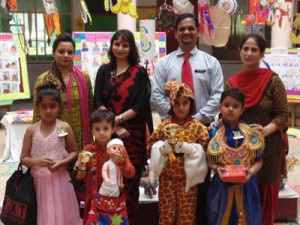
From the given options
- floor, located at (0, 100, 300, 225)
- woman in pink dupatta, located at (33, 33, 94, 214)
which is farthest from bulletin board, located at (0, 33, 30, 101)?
woman in pink dupatta, located at (33, 33, 94, 214)

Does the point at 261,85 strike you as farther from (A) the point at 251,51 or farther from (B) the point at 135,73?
(B) the point at 135,73

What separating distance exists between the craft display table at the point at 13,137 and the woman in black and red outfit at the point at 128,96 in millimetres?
3137

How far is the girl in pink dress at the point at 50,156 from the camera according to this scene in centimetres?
280

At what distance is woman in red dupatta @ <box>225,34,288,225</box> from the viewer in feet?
9.09

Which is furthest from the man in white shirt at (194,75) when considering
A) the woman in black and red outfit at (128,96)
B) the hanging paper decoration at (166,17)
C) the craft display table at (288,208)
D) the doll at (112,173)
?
the hanging paper decoration at (166,17)

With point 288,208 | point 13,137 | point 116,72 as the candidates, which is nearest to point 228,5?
point 288,208

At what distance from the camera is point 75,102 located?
9.64 ft

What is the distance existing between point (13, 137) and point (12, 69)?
1802mm

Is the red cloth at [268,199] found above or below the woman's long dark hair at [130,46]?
below

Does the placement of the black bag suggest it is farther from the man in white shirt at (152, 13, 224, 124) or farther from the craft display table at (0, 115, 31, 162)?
the craft display table at (0, 115, 31, 162)

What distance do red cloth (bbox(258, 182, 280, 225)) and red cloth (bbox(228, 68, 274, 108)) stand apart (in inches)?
22.2

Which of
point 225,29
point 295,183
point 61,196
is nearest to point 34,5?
point 225,29

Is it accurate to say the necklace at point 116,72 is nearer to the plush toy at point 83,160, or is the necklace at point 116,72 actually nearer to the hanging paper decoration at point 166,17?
the plush toy at point 83,160

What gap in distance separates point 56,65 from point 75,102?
10.8 inches
